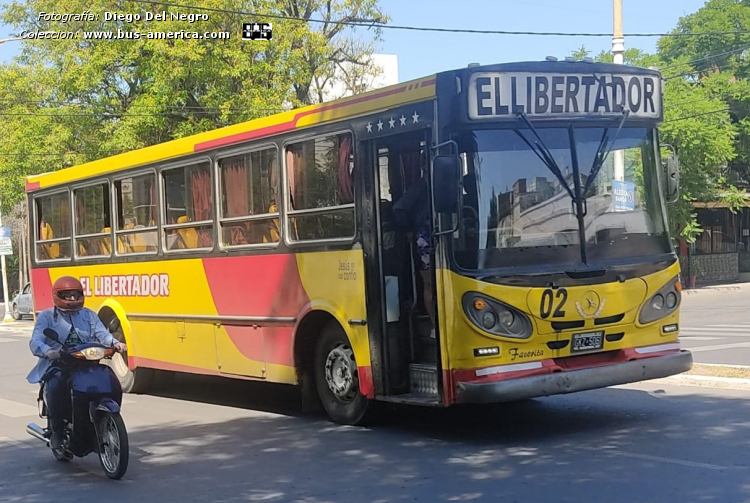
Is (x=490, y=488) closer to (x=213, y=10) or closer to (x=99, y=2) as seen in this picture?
(x=213, y=10)

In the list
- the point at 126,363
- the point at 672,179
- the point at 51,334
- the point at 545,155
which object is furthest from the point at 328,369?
the point at 126,363

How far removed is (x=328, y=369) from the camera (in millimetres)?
10000

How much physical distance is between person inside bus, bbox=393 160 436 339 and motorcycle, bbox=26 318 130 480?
2804mm

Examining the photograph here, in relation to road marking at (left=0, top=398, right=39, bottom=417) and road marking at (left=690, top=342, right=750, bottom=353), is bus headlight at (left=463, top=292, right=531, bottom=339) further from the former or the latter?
road marking at (left=690, top=342, right=750, bottom=353)

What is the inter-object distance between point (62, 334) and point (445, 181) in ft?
10.9

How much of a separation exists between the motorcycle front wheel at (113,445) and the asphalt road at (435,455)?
113 mm

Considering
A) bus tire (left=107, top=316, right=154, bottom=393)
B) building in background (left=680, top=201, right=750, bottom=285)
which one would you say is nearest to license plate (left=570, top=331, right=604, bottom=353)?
bus tire (left=107, top=316, right=154, bottom=393)

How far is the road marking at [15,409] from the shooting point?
39.1 ft

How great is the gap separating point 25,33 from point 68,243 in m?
19.8

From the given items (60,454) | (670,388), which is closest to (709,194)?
(670,388)

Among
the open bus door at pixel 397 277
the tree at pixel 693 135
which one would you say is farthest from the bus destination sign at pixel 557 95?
the tree at pixel 693 135

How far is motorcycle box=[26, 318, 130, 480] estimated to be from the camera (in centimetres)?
778

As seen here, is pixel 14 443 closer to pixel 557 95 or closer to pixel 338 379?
pixel 338 379

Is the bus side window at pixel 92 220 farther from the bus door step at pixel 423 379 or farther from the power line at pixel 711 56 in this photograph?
the power line at pixel 711 56
